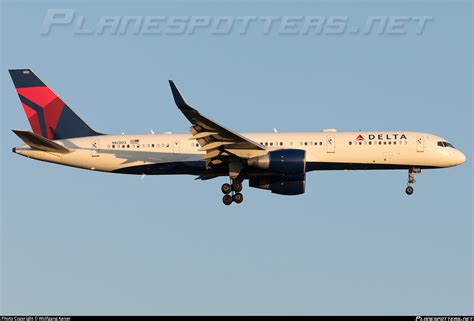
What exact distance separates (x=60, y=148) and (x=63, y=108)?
379 cm

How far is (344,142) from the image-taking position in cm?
5894

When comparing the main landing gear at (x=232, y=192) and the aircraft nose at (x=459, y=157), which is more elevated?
the aircraft nose at (x=459, y=157)

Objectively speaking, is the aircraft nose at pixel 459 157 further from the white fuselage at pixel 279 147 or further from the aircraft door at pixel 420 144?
the aircraft door at pixel 420 144

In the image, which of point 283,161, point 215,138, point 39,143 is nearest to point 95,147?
point 39,143

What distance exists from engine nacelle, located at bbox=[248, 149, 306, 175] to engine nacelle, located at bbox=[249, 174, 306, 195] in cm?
322

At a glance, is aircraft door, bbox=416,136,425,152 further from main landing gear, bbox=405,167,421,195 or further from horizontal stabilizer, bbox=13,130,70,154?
horizontal stabilizer, bbox=13,130,70,154

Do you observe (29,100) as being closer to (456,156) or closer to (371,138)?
(371,138)

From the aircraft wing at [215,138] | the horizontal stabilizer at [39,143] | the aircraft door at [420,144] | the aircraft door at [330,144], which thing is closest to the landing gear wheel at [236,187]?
the aircraft wing at [215,138]

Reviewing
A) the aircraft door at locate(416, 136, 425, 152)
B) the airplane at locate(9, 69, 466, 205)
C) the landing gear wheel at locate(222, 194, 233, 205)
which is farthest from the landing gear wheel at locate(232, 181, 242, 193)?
the aircraft door at locate(416, 136, 425, 152)

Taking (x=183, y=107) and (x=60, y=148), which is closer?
(x=183, y=107)

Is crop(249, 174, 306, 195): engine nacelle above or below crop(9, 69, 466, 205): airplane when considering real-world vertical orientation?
below

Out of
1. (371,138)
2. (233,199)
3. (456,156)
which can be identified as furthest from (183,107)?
(456,156)

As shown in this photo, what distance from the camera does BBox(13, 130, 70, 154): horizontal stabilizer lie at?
192ft

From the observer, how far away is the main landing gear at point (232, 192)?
59562 millimetres
